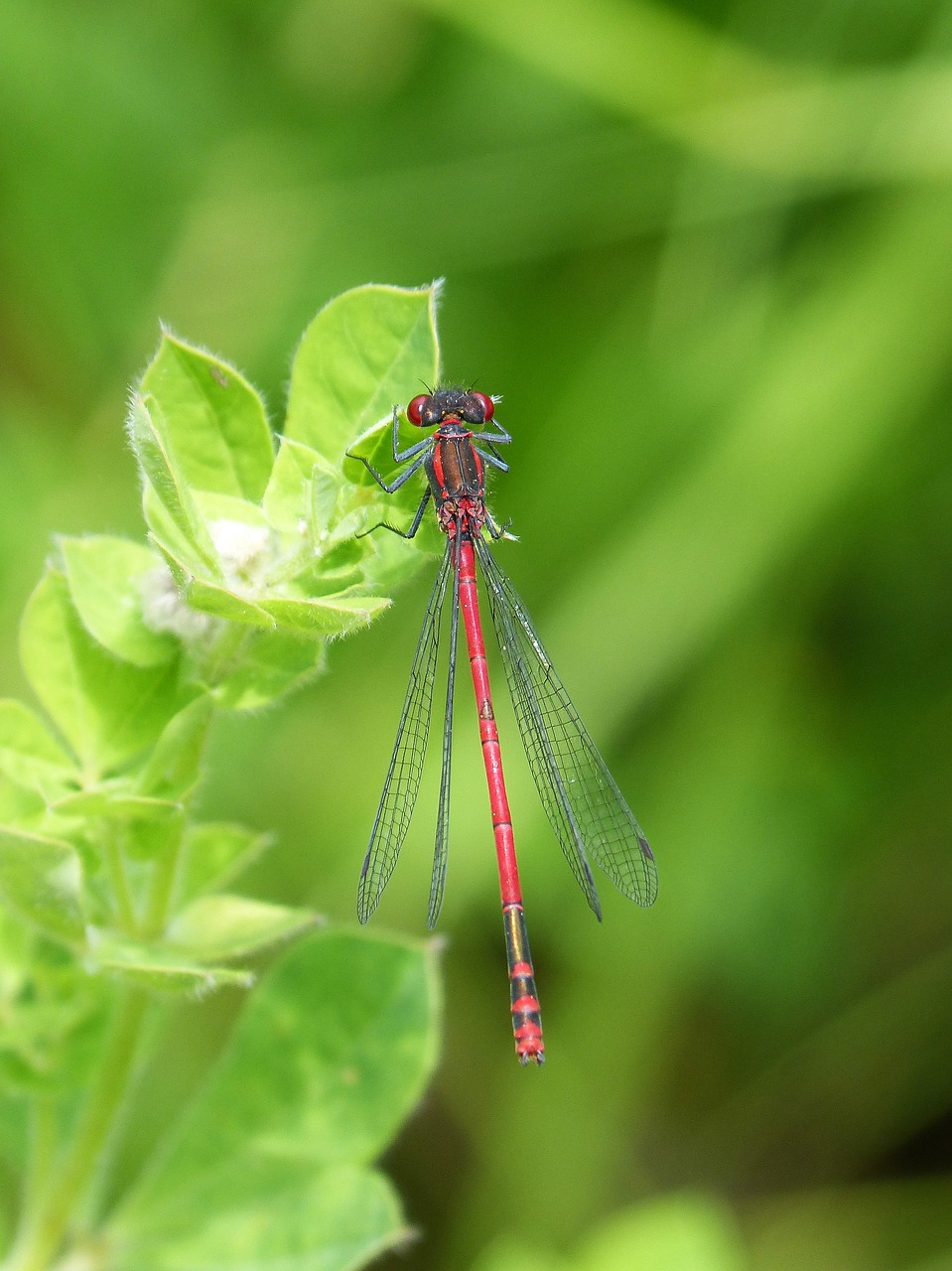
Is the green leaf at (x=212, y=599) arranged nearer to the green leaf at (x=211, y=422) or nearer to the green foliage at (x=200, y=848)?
the green foliage at (x=200, y=848)

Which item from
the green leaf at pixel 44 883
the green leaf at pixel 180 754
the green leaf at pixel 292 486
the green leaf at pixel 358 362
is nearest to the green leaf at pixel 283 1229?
the green leaf at pixel 44 883

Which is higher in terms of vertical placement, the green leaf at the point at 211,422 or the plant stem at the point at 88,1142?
the green leaf at the point at 211,422

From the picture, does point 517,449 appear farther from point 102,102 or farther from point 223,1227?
point 223,1227

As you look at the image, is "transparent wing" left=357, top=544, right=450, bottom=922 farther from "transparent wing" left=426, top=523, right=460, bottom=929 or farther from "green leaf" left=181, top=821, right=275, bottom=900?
"green leaf" left=181, top=821, right=275, bottom=900

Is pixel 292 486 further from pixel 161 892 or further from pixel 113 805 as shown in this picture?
pixel 161 892

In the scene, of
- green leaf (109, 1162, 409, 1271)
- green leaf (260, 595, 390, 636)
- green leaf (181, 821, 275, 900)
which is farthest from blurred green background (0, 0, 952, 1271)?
green leaf (260, 595, 390, 636)

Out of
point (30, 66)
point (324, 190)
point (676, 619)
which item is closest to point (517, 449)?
point (676, 619)

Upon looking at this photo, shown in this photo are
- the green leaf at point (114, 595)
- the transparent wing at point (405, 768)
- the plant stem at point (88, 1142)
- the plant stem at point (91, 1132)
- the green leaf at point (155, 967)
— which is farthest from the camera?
the transparent wing at point (405, 768)
